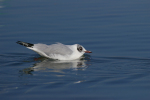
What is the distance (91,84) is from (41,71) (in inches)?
78.9

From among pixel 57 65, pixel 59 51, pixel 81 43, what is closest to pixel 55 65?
pixel 57 65

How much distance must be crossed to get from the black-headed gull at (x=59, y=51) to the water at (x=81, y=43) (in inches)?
10.1

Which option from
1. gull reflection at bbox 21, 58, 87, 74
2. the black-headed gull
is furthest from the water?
the black-headed gull

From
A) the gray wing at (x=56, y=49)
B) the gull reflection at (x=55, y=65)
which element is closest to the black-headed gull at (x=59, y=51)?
the gray wing at (x=56, y=49)

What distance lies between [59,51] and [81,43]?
2.06m

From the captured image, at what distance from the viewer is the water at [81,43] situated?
846 centimetres

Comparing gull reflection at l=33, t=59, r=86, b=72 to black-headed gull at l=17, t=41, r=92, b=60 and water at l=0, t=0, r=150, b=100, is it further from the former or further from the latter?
black-headed gull at l=17, t=41, r=92, b=60

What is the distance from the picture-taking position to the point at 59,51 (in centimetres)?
1222

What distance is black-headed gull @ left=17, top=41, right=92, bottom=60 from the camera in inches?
481

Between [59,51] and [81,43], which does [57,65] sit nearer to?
[59,51]

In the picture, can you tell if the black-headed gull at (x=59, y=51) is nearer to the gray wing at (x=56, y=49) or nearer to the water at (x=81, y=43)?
the gray wing at (x=56, y=49)

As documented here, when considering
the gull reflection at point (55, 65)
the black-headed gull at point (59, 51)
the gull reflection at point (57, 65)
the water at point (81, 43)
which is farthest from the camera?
the black-headed gull at point (59, 51)

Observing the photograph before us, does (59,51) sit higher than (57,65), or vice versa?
(59,51)

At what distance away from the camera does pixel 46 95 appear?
8.07m
